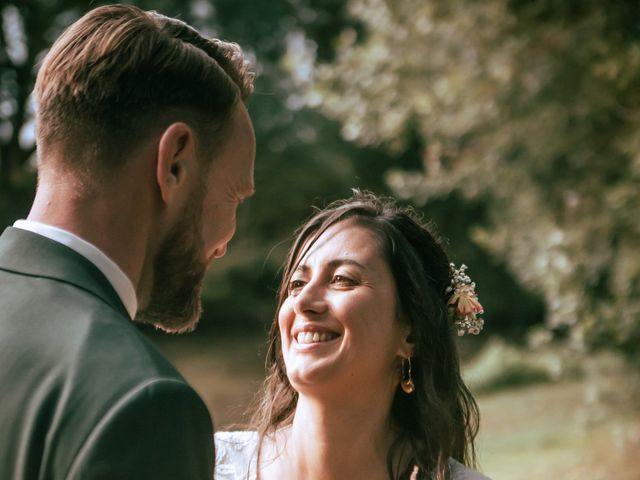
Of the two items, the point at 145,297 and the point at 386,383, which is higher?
the point at 145,297

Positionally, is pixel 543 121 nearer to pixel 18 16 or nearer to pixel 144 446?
pixel 144 446

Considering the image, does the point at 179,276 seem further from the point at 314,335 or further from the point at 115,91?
the point at 314,335

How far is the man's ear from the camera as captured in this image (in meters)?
1.78

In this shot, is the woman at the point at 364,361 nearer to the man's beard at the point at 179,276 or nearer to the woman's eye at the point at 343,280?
the woman's eye at the point at 343,280

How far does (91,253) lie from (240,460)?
225 centimetres

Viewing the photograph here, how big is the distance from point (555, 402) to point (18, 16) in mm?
13196

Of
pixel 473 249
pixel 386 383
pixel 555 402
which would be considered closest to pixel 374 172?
pixel 473 249

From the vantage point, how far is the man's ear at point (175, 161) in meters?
1.78

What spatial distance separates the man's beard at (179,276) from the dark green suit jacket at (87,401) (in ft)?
0.76

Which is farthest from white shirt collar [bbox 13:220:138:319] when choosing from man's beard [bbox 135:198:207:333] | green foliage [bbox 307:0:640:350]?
green foliage [bbox 307:0:640:350]

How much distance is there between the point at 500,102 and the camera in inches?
388

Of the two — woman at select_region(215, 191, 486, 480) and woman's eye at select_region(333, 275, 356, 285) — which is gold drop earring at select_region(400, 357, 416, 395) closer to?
woman at select_region(215, 191, 486, 480)

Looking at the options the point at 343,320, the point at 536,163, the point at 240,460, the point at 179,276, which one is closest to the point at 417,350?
the point at 343,320

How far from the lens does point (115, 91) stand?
1799mm
